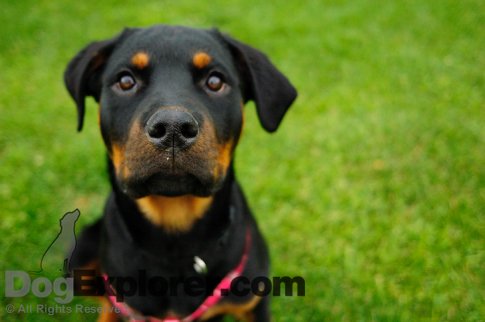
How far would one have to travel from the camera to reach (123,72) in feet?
7.84

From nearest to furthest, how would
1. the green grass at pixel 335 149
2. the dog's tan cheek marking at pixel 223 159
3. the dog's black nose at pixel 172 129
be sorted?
1. the dog's black nose at pixel 172 129
2. the dog's tan cheek marking at pixel 223 159
3. the green grass at pixel 335 149

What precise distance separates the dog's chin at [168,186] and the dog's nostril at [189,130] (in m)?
0.20

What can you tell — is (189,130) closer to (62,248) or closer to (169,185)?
(169,185)

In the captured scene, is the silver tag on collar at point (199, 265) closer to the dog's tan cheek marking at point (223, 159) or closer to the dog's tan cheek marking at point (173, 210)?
the dog's tan cheek marking at point (173, 210)

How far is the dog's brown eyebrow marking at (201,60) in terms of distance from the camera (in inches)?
93.3

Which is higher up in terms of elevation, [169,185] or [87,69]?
[87,69]

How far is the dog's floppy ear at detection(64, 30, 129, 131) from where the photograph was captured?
8.21 ft

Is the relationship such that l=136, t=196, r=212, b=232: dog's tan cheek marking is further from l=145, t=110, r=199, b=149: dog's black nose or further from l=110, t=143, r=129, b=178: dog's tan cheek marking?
l=145, t=110, r=199, b=149: dog's black nose

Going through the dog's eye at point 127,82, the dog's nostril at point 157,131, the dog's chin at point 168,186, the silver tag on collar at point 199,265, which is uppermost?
the dog's eye at point 127,82

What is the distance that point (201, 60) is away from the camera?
2377 millimetres

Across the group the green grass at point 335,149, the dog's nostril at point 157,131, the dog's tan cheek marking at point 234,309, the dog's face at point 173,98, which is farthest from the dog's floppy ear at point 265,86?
the green grass at point 335,149

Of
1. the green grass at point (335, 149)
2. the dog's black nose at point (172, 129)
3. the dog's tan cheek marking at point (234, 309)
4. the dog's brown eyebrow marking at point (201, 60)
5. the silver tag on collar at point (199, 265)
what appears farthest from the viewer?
the green grass at point (335, 149)

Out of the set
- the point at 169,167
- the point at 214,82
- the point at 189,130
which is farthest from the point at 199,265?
the point at 214,82

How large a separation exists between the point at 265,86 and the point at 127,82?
0.71 meters
